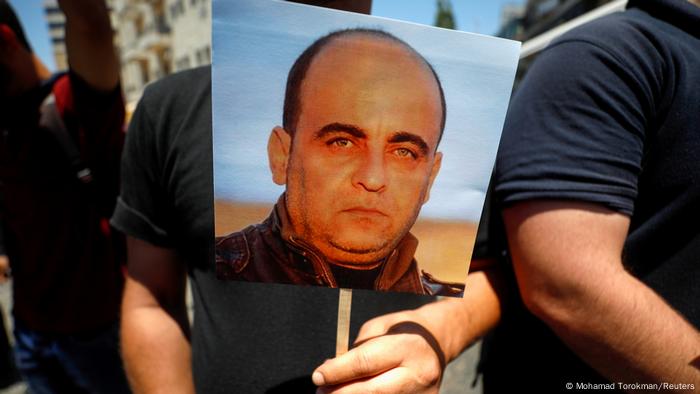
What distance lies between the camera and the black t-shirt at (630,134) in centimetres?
65

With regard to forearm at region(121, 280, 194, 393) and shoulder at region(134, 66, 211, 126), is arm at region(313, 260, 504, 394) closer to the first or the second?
forearm at region(121, 280, 194, 393)

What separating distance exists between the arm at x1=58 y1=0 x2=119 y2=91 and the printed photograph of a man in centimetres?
81

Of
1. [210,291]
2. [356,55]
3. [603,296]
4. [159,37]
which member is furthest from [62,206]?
[159,37]

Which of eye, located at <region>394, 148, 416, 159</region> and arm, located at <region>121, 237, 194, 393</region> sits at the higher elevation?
eye, located at <region>394, 148, 416, 159</region>

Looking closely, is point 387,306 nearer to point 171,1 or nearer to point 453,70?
point 453,70

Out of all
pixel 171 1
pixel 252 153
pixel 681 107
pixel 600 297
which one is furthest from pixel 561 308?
pixel 171 1

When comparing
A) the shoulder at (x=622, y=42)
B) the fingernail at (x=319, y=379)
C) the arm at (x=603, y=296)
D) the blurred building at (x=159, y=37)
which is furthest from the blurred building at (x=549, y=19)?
the blurred building at (x=159, y=37)

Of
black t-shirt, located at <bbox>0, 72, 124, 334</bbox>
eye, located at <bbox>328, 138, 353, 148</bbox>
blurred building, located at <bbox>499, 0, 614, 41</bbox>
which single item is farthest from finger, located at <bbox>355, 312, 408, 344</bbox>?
blurred building, located at <bbox>499, 0, 614, 41</bbox>

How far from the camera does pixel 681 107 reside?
66cm

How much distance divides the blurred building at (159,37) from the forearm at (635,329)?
12756 mm

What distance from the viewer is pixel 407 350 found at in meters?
0.57

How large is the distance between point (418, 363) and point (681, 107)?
2.20ft

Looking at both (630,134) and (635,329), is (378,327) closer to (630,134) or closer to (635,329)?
(635,329)

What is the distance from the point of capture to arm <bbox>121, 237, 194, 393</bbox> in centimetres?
82
